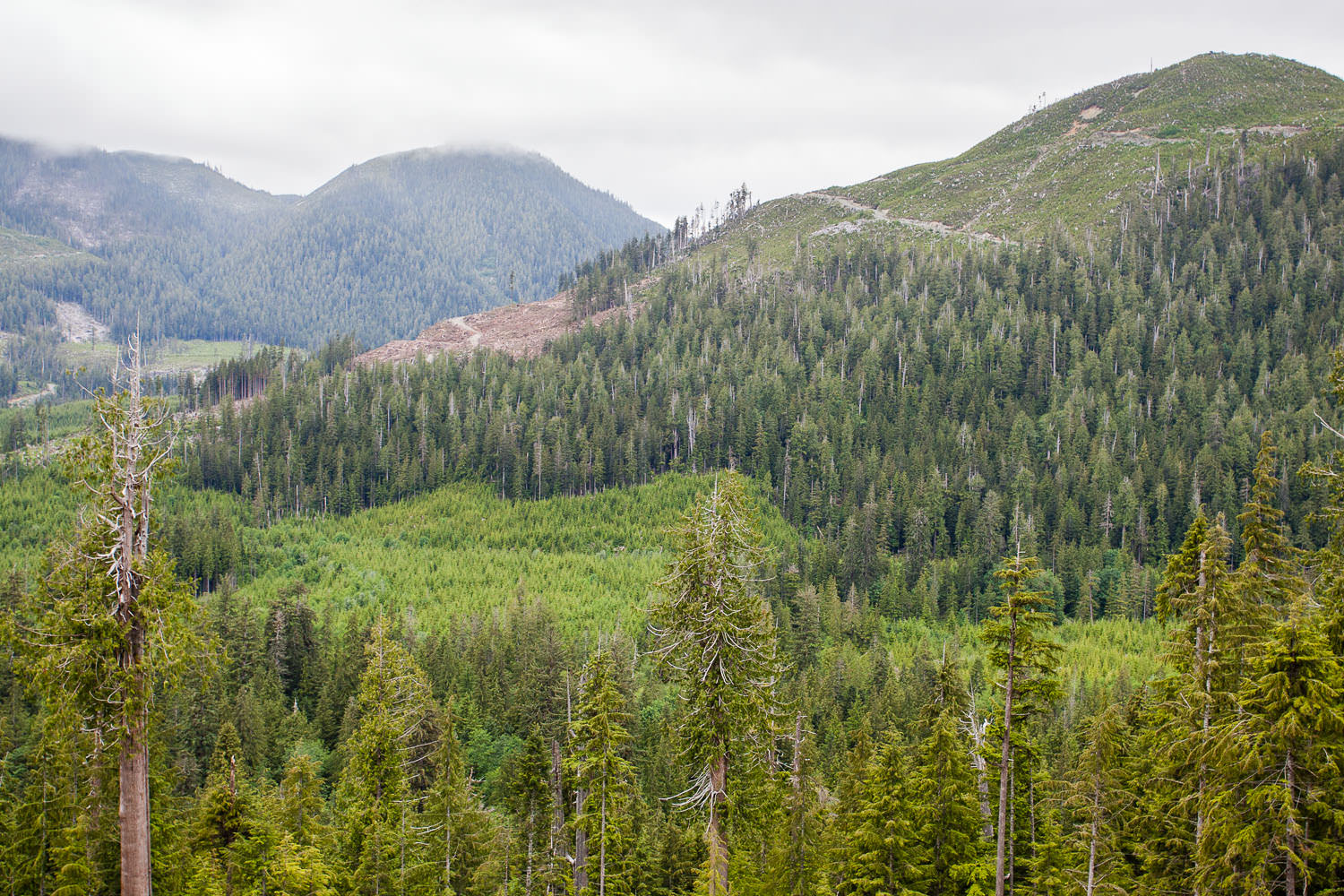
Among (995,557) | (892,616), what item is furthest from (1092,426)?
(892,616)

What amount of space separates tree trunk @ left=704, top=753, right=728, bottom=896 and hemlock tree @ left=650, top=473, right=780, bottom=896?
0.08 ft

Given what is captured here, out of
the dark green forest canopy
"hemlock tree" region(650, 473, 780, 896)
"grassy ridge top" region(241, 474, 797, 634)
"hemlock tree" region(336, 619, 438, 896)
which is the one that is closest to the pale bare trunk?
"hemlock tree" region(650, 473, 780, 896)

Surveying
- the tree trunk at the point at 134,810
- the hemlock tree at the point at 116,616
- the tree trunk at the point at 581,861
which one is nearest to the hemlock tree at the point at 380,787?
the tree trunk at the point at 581,861

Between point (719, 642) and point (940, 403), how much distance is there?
364ft

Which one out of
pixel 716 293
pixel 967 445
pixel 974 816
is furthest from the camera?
pixel 716 293

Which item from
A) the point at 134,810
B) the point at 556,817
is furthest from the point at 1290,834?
the point at 556,817

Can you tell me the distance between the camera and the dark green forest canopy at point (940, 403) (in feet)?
328

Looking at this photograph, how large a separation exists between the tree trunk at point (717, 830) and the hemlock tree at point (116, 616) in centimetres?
1288

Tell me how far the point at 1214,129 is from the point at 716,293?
425ft

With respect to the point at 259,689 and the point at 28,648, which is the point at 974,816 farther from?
the point at 259,689

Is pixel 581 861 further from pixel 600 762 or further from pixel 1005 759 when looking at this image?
pixel 1005 759

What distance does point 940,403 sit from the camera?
12394 centimetres

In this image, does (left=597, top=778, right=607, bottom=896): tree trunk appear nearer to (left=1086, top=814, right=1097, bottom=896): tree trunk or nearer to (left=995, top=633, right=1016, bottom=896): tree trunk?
(left=995, top=633, right=1016, bottom=896): tree trunk

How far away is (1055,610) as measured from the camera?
3521 inches
